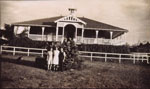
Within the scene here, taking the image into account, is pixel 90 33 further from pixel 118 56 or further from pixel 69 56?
pixel 69 56

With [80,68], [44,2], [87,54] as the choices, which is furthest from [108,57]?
[44,2]

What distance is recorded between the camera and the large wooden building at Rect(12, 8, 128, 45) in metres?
11.1

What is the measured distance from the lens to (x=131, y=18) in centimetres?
567

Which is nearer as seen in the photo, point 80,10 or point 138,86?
point 138,86

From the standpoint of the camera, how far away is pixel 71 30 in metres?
12.0

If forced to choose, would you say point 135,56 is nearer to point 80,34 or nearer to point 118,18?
point 118,18

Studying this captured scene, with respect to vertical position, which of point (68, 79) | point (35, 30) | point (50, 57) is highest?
point (35, 30)

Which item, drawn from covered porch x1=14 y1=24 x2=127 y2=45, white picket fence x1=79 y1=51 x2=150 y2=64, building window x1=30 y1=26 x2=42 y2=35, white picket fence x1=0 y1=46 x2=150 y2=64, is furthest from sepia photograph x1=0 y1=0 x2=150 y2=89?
building window x1=30 y1=26 x2=42 y2=35

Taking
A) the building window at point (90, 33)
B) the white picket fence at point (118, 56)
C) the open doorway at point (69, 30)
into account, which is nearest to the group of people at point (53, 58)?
the white picket fence at point (118, 56)

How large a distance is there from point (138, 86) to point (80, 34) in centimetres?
752


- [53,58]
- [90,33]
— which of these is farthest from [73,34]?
[53,58]

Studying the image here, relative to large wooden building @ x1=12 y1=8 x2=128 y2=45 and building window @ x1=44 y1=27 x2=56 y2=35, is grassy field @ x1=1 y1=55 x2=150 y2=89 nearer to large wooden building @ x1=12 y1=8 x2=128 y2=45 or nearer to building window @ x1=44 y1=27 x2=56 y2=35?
large wooden building @ x1=12 y1=8 x2=128 y2=45

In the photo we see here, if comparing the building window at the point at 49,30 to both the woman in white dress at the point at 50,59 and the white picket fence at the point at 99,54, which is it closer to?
the white picket fence at the point at 99,54

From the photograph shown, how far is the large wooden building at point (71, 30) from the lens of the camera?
11.1 meters
